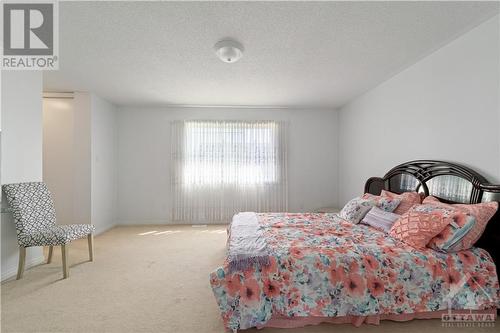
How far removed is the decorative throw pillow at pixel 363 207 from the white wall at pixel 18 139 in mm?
4112

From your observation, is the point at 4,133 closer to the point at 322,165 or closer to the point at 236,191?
the point at 236,191

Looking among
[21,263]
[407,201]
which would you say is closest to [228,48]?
[407,201]

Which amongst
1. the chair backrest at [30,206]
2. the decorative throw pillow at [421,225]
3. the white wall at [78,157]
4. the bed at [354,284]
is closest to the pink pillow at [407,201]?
the decorative throw pillow at [421,225]

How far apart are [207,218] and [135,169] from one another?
192 centimetres

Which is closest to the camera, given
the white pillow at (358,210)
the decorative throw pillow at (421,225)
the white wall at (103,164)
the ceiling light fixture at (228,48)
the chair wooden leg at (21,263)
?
the decorative throw pillow at (421,225)

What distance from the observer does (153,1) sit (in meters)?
1.97

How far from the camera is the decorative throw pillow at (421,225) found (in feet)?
6.78

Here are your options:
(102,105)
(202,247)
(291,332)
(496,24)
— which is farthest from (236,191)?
(496,24)

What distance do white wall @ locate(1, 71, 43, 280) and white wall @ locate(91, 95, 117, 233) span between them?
4.34 ft

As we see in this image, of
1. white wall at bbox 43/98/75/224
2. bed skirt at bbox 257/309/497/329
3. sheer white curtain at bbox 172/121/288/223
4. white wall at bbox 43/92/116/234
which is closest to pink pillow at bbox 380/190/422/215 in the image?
bed skirt at bbox 257/309/497/329

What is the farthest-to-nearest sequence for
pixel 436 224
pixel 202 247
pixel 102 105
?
pixel 102 105
pixel 202 247
pixel 436 224

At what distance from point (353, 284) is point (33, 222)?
3481 millimetres

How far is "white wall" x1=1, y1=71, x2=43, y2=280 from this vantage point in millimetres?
2738

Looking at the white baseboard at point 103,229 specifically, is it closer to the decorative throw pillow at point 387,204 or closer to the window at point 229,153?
the window at point 229,153
